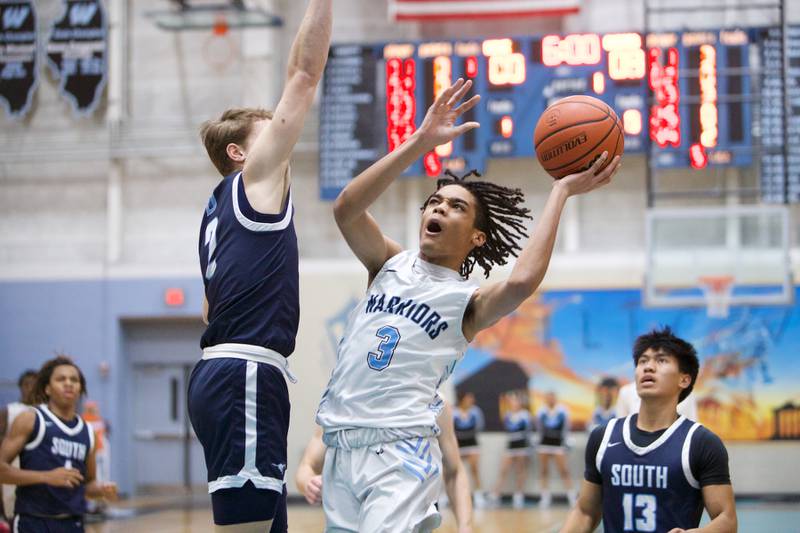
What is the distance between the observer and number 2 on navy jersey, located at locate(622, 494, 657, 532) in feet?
13.0

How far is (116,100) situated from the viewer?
1479 cm

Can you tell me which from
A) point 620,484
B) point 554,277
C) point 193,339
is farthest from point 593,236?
point 620,484

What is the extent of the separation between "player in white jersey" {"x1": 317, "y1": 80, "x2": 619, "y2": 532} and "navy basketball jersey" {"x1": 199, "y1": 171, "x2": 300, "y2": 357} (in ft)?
0.74

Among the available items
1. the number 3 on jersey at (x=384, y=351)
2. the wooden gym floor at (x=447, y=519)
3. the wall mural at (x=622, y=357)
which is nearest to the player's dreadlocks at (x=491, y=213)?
the number 3 on jersey at (x=384, y=351)

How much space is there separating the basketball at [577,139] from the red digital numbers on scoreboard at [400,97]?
8.68 metres

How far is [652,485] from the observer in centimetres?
399

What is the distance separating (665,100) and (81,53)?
7854mm

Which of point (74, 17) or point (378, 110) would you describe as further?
point (74, 17)

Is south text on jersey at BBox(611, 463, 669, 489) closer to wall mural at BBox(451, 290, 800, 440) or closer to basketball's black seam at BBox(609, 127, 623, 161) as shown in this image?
basketball's black seam at BBox(609, 127, 623, 161)

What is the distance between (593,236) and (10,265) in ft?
25.5

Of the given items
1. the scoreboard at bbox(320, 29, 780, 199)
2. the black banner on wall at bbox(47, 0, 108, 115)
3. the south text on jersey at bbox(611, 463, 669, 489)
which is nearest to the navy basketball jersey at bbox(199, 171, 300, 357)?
the south text on jersey at bbox(611, 463, 669, 489)

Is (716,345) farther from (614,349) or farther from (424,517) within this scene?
(424,517)

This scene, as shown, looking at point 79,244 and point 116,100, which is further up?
point 116,100

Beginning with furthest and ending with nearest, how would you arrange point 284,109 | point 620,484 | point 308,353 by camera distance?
point 308,353 < point 620,484 < point 284,109
